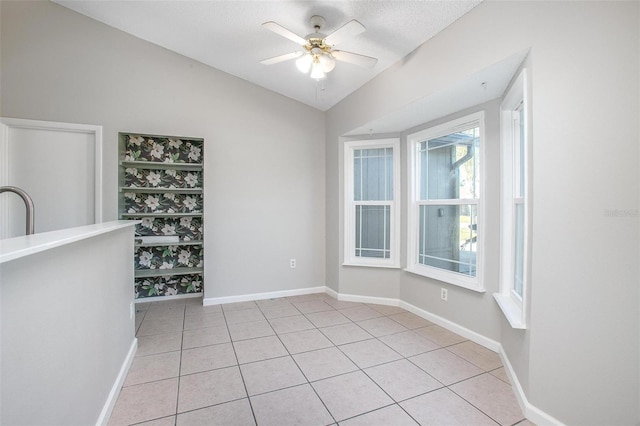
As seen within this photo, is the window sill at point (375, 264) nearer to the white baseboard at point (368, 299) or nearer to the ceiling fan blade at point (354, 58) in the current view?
the white baseboard at point (368, 299)

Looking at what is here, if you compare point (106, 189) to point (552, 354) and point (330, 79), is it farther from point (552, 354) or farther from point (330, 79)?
point (552, 354)

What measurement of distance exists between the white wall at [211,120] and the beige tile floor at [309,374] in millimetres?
890

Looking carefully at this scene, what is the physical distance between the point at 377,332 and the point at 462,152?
1979mm

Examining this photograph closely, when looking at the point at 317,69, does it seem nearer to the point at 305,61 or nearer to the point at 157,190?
the point at 305,61

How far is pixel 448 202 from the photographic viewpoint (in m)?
3.03

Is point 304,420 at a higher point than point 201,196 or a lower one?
lower

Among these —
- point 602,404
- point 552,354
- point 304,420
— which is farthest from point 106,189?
point 602,404

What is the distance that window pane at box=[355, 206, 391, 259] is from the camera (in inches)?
148

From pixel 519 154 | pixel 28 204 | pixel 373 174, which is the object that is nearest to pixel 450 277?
pixel 519 154

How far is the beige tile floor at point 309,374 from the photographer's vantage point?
68.8 inches

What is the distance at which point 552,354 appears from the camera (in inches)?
63.1

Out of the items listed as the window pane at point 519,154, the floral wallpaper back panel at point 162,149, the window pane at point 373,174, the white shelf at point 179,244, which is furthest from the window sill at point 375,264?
the floral wallpaper back panel at point 162,149

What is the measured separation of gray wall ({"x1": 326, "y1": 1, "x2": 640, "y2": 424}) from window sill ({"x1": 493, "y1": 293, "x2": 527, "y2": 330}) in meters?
0.07

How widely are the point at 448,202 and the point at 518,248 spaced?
889 millimetres
